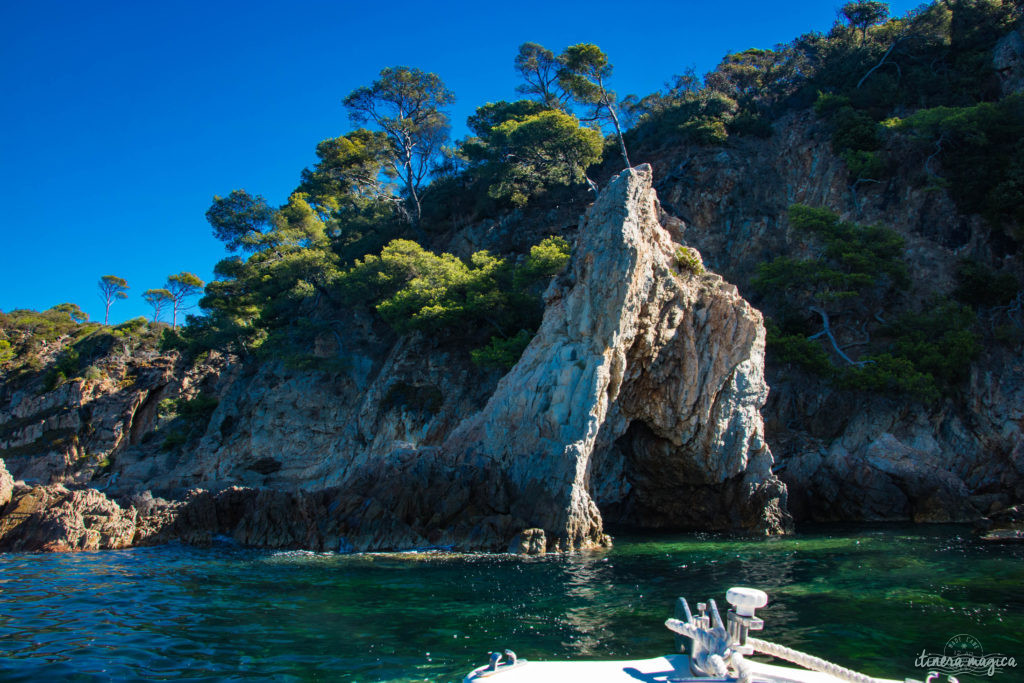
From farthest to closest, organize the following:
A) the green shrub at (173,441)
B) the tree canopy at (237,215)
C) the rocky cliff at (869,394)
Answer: the tree canopy at (237,215) < the green shrub at (173,441) < the rocky cliff at (869,394)

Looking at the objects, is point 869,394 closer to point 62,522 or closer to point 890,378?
point 890,378

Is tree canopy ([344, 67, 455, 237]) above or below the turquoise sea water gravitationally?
above

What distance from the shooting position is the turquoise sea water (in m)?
7.87

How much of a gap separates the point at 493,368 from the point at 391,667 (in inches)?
772

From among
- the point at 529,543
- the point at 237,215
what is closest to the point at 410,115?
the point at 237,215

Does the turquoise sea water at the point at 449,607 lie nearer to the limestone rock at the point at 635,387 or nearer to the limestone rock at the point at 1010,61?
the limestone rock at the point at 635,387

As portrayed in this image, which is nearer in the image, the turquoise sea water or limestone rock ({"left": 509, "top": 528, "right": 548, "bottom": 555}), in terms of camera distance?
the turquoise sea water

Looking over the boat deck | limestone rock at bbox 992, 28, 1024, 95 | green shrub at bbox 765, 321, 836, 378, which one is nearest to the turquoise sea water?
the boat deck

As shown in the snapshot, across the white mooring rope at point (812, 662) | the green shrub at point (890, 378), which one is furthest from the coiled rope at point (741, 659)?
the green shrub at point (890, 378)

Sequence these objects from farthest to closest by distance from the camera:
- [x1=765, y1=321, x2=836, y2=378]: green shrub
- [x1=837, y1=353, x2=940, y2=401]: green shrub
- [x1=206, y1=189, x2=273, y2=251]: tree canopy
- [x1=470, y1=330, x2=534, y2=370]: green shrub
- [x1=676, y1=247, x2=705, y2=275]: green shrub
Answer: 1. [x1=206, y1=189, x2=273, y2=251]: tree canopy
2. [x1=470, y1=330, x2=534, y2=370]: green shrub
3. [x1=765, y1=321, x2=836, y2=378]: green shrub
4. [x1=837, y1=353, x2=940, y2=401]: green shrub
5. [x1=676, y1=247, x2=705, y2=275]: green shrub

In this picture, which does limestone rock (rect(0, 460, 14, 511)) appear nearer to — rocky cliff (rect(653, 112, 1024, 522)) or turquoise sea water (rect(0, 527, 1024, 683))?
turquoise sea water (rect(0, 527, 1024, 683))

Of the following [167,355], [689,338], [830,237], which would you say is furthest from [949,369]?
[167,355]

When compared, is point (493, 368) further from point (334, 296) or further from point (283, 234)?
point (283, 234)

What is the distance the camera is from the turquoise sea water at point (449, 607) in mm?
7867
